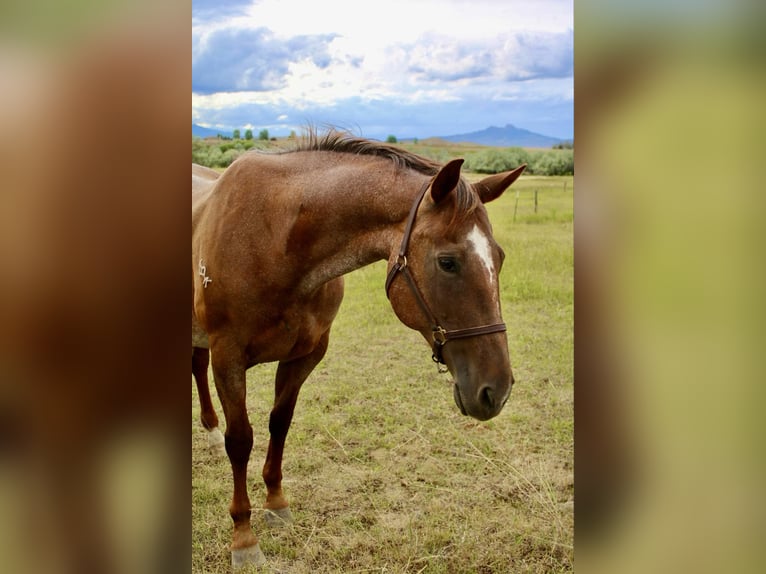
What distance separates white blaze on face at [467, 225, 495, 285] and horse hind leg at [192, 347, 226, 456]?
2234 mm

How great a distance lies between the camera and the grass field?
270 centimetres

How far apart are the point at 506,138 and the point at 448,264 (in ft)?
4.01

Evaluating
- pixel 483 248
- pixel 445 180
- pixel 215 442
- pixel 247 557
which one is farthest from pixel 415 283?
pixel 215 442

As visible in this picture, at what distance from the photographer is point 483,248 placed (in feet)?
6.48

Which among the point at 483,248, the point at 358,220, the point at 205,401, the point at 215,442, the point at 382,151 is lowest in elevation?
the point at 215,442

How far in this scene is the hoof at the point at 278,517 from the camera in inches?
117

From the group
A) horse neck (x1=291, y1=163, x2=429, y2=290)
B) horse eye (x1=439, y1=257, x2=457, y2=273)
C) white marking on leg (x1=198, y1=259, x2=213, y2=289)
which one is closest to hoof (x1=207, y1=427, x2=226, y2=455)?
white marking on leg (x1=198, y1=259, x2=213, y2=289)

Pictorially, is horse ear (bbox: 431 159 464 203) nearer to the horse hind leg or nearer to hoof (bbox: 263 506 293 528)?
hoof (bbox: 263 506 293 528)

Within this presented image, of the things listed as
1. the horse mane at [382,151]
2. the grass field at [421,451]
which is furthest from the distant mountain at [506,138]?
the horse mane at [382,151]

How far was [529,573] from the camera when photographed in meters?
2.51
